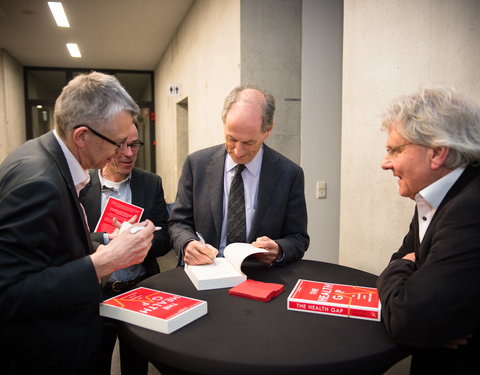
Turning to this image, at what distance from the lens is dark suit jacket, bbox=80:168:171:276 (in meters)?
2.35

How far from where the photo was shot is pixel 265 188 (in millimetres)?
2135

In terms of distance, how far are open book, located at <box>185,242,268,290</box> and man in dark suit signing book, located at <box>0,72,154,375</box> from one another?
0.90ft

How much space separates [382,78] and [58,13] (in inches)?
241

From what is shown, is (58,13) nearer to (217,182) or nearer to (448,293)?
(217,182)

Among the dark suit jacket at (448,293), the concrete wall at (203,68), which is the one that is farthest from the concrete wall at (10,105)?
the dark suit jacket at (448,293)

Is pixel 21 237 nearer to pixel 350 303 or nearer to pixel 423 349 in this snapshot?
pixel 350 303

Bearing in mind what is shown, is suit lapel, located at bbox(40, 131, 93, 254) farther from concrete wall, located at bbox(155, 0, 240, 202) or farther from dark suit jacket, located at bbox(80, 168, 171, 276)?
concrete wall, located at bbox(155, 0, 240, 202)

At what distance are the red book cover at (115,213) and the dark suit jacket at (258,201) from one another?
0.23 metres

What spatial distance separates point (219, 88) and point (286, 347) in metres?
3.74

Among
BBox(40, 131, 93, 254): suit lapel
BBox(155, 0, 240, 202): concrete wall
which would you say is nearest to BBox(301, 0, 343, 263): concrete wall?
BBox(155, 0, 240, 202): concrete wall

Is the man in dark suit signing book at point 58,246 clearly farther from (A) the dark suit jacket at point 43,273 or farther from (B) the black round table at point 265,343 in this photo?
(B) the black round table at point 265,343

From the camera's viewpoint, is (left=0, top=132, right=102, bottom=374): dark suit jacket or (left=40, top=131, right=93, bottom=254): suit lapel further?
(left=40, top=131, right=93, bottom=254): suit lapel

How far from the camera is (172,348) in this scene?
43.6 inches

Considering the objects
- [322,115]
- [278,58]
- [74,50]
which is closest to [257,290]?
[322,115]
